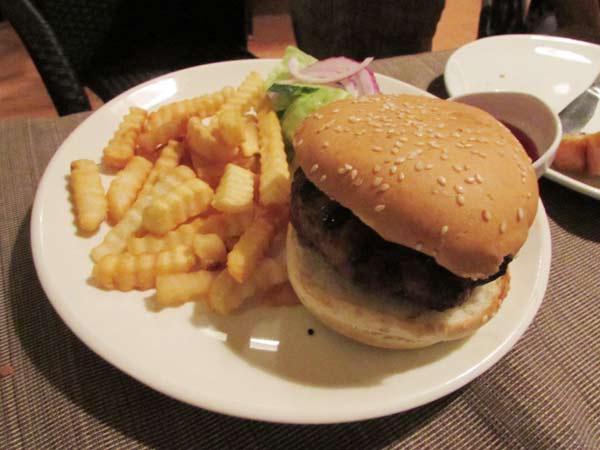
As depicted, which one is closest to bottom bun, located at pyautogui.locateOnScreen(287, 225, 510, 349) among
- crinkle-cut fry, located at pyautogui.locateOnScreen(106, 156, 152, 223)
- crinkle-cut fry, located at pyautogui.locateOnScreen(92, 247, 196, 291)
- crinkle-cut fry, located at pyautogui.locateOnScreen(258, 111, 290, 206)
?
crinkle-cut fry, located at pyautogui.locateOnScreen(258, 111, 290, 206)

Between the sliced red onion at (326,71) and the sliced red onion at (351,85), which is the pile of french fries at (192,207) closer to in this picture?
the sliced red onion at (326,71)

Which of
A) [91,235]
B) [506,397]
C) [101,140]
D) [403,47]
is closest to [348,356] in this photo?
[506,397]

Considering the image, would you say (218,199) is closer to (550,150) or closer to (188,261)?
(188,261)

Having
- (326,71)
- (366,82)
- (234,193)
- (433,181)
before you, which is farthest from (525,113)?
(234,193)

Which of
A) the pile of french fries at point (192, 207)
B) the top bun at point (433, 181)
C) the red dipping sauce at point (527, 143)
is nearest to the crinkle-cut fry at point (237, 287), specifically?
the pile of french fries at point (192, 207)

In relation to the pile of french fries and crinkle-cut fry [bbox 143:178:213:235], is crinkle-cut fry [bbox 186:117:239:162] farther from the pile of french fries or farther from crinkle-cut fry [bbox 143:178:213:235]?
crinkle-cut fry [bbox 143:178:213:235]
